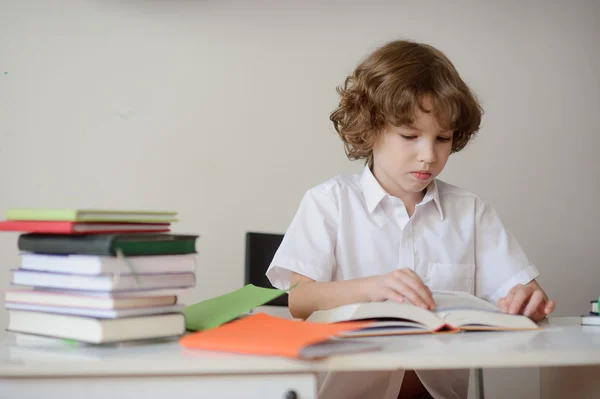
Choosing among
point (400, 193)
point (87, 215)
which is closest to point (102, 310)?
point (87, 215)

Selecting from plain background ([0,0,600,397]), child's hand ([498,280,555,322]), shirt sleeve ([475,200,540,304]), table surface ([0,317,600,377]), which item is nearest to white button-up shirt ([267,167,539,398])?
shirt sleeve ([475,200,540,304])

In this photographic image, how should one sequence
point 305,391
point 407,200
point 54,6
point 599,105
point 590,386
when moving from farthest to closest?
point 599,105
point 54,6
point 407,200
point 590,386
point 305,391

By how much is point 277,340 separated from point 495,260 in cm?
90

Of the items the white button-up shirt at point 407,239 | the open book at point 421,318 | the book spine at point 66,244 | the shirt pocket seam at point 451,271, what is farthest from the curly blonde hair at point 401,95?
the book spine at point 66,244

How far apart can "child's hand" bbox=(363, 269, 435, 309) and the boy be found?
27 centimetres

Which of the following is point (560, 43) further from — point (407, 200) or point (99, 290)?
point (99, 290)

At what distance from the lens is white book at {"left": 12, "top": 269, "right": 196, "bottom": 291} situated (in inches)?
32.1

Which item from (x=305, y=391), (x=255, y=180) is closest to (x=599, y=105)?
(x=255, y=180)

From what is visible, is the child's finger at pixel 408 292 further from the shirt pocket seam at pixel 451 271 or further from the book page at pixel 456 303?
the shirt pocket seam at pixel 451 271

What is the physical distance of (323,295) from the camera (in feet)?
4.11

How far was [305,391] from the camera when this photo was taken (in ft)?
2.37

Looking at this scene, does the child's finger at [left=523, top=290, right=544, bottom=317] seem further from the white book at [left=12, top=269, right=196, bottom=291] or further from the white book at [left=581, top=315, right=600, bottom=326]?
the white book at [left=12, top=269, right=196, bottom=291]

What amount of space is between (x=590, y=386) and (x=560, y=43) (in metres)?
1.91

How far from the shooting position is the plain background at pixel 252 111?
249 cm
